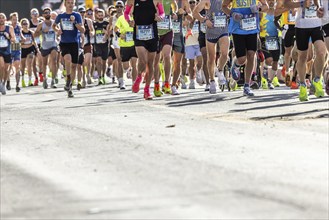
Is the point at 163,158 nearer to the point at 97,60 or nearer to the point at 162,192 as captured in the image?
the point at 162,192

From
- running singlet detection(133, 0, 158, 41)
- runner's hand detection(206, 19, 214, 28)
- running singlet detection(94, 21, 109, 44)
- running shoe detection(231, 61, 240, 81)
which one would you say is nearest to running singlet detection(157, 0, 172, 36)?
running singlet detection(133, 0, 158, 41)

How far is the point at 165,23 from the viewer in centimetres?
2127

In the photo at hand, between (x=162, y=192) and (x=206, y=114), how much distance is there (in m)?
7.45

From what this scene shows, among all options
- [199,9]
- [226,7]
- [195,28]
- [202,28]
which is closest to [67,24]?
[195,28]

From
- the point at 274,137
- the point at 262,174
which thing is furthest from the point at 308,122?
→ the point at 262,174

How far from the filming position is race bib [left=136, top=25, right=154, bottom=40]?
20.8 meters

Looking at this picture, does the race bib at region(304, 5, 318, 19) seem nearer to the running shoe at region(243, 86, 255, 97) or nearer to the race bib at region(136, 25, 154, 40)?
the running shoe at region(243, 86, 255, 97)

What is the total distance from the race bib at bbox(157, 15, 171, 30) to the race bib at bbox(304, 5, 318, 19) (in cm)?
379

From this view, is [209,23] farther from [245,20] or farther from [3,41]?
[3,41]

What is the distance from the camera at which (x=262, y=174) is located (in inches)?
361

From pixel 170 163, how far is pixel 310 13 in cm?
822

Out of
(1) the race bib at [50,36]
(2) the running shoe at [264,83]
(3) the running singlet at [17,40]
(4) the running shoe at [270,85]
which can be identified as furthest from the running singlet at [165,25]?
(3) the running singlet at [17,40]

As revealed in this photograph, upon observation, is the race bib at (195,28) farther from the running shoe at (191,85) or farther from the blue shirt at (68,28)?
the blue shirt at (68,28)

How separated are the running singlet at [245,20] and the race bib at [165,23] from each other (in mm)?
1836
